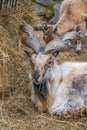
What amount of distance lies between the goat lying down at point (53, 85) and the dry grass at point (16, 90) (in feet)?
0.38

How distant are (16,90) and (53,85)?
2.34 ft

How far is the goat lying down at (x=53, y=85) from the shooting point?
4.38 m

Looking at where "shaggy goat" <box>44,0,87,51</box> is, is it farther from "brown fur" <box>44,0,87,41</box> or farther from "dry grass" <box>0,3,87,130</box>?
"dry grass" <box>0,3,87,130</box>

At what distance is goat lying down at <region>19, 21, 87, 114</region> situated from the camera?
172 inches

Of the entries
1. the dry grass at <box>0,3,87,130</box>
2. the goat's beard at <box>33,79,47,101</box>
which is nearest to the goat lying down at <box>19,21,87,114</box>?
the goat's beard at <box>33,79,47,101</box>

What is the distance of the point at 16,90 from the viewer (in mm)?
5086

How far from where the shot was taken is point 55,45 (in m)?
4.50

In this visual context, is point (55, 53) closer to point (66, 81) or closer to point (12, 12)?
point (66, 81)

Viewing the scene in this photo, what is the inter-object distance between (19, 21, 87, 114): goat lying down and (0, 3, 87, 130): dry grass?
0.38ft

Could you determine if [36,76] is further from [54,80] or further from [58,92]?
[58,92]

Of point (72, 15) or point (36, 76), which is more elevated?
point (72, 15)

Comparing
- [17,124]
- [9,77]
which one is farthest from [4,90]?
[17,124]

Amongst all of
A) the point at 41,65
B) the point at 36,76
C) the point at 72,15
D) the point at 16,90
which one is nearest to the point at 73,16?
the point at 72,15

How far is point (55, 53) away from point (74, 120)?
0.71 meters
